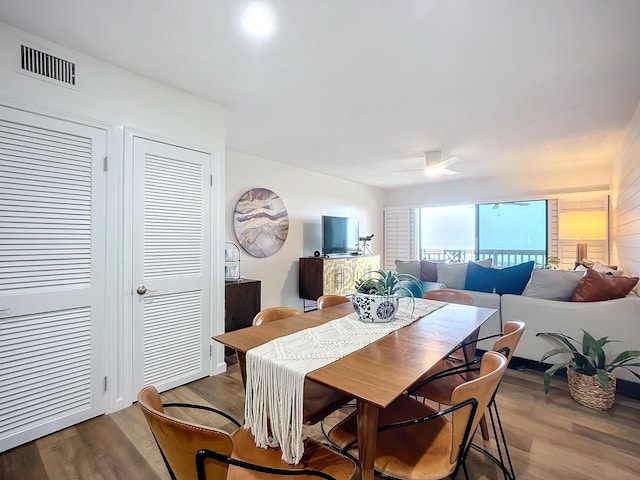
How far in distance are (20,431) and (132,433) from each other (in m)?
0.62

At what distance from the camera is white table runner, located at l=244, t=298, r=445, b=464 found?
1.14 metres

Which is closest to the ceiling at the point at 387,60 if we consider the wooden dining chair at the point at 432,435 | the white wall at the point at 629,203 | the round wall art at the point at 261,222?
the white wall at the point at 629,203

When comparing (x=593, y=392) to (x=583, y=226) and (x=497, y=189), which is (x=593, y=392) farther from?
(x=497, y=189)

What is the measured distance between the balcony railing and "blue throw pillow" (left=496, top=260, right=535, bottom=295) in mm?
3082

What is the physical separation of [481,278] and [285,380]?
2756mm

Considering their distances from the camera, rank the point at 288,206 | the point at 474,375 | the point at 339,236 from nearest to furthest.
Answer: the point at 474,375 < the point at 288,206 < the point at 339,236

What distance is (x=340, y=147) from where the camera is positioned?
13.6ft

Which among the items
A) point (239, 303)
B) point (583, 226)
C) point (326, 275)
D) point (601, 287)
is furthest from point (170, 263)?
point (583, 226)

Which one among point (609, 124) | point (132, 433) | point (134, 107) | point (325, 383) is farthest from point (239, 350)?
point (609, 124)

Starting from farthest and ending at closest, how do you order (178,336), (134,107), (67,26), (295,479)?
(178,336), (134,107), (67,26), (295,479)

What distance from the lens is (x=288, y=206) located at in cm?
503

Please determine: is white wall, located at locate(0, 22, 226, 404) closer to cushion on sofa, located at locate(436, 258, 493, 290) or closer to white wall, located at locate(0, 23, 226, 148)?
white wall, located at locate(0, 23, 226, 148)

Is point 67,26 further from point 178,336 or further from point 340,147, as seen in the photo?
point 340,147

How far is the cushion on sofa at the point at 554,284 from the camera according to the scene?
2.78 metres
